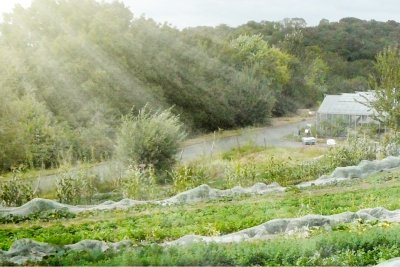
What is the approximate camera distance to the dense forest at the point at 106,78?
26.1 metres

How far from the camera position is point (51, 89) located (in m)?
31.8

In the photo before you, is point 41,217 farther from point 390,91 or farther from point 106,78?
point 106,78

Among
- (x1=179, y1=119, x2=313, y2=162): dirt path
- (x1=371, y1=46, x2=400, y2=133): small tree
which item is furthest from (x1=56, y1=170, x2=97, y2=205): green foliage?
(x1=371, y1=46, x2=400, y2=133): small tree

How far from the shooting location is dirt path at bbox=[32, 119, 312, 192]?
20.9m

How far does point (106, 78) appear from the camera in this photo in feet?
111

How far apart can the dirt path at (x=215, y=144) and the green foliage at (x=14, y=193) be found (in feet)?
4.83

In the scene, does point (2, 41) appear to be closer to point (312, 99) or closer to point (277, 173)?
point (277, 173)

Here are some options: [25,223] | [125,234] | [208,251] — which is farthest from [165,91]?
[208,251]

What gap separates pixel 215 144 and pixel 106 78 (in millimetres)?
7037

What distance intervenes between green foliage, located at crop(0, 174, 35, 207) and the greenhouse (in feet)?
76.8

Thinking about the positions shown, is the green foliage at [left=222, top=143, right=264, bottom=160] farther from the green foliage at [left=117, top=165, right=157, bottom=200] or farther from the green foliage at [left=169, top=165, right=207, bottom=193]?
the green foliage at [left=117, top=165, right=157, bottom=200]

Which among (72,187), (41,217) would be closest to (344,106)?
(72,187)

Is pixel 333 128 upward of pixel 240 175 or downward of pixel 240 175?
downward

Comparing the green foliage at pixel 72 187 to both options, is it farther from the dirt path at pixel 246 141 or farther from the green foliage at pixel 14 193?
the dirt path at pixel 246 141
